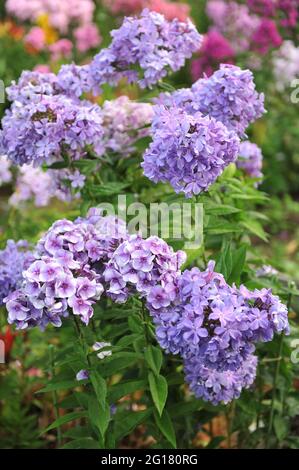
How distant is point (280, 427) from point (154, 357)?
0.73m

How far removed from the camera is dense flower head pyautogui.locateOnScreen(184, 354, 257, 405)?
2.20m

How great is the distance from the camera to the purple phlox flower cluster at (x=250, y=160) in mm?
2791

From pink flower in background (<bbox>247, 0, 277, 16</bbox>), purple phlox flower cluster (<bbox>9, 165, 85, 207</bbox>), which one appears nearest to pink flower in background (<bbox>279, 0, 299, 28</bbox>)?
pink flower in background (<bbox>247, 0, 277, 16</bbox>)

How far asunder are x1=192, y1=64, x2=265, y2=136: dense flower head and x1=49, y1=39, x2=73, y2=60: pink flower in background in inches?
152

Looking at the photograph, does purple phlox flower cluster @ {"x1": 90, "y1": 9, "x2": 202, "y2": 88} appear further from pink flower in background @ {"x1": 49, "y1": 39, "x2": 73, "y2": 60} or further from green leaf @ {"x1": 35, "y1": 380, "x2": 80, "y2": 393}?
pink flower in background @ {"x1": 49, "y1": 39, "x2": 73, "y2": 60}

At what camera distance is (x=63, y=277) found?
191 cm

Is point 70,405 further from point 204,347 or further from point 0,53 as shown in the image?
point 0,53

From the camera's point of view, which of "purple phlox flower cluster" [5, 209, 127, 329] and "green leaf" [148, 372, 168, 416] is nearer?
"purple phlox flower cluster" [5, 209, 127, 329]

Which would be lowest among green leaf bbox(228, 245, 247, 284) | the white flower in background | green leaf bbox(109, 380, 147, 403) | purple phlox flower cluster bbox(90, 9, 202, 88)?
green leaf bbox(109, 380, 147, 403)

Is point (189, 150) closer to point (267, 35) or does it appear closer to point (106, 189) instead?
point (106, 189)

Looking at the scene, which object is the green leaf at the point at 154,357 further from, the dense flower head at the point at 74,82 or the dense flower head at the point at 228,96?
the dense flower head at the point at 74,82

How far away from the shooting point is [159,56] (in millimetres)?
2543

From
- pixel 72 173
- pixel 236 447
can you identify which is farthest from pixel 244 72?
pixel 236 447
